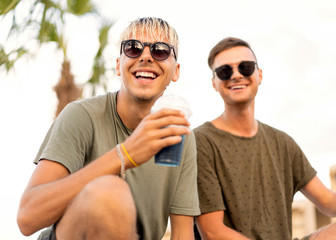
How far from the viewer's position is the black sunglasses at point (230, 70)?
368 centimetres

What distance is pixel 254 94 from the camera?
3.72m

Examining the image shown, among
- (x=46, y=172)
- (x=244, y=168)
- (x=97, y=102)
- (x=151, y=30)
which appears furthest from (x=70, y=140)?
(x=244, y=168)

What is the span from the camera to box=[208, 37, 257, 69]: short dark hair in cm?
380

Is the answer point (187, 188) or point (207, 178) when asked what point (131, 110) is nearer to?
point (187, 188)

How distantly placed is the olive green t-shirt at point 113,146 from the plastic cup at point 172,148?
61 cm

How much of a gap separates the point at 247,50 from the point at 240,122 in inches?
26.0

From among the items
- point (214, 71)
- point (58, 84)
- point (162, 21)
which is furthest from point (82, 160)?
point (58, 84)

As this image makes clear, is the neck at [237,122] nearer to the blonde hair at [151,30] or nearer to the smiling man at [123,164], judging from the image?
the smiling man at [123,164]

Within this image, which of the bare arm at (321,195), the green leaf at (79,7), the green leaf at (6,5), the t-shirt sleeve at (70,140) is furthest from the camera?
the green leaf at (79,7)

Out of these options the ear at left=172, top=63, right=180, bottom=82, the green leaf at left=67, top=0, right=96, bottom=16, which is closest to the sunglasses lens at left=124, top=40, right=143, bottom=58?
the ear at left=172, top=63, right=180, bottom=82

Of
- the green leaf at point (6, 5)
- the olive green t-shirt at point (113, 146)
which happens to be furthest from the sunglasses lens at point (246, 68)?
the green leaf at point (6, 5)

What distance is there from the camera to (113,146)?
264 centimetres

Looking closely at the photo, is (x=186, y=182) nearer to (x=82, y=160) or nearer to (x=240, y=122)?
(x=82, y=160)

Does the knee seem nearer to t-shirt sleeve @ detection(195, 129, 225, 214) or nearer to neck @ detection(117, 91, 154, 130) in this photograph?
neck @ detection(117, 91, 154, 130)
